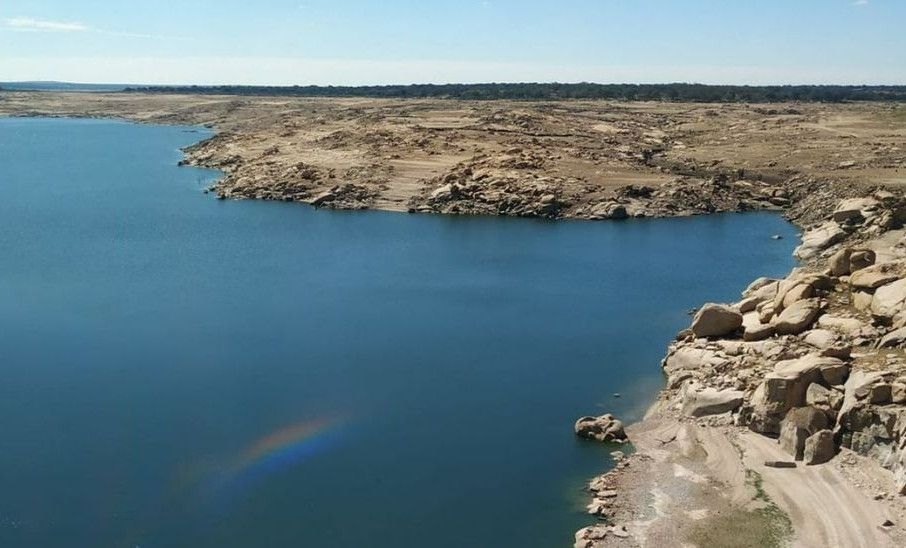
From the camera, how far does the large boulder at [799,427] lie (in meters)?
23.7

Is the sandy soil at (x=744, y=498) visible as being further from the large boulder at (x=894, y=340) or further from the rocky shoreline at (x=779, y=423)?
the large boulder at (x=894, y=340)

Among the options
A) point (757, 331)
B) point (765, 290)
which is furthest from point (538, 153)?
point (757, 331)

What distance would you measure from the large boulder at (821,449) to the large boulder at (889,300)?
672 centimetres

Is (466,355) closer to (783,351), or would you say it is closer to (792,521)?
(783,351)

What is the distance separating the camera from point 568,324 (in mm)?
38375

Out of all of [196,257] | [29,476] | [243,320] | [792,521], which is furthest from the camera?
[196,257]

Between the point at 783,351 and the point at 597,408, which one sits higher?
the point at 783,351

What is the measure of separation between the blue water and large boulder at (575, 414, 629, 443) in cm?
50

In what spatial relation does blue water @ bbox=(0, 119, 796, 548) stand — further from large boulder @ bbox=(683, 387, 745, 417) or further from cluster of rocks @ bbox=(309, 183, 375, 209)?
cluster of rocks @ bbox=(309, 183, 375, 209)

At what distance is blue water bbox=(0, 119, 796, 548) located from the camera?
2244 centimetres

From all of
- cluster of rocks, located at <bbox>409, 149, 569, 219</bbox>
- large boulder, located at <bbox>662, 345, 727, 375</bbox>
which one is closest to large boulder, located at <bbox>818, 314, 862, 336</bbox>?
large boulder, located at <bbox>662, 345, 727, 375</bbox>

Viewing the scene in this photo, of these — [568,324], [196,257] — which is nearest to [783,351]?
[568,324]

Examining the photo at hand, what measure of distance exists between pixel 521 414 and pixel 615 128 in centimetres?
7750

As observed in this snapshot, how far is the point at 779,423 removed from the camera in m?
24.8
